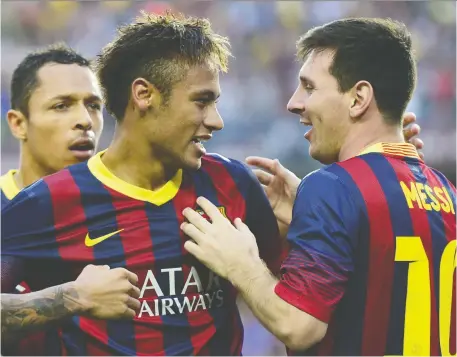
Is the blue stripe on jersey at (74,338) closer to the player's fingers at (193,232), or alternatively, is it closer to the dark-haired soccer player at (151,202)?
the dark-haired soccer player at (151,202)

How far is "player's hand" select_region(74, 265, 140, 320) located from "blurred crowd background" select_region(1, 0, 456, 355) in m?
5.99

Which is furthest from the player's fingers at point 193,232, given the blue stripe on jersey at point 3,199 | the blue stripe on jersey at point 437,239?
the blue stripe on jersey at point 3,199

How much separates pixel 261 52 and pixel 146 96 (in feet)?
25.1

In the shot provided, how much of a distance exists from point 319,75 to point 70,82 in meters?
1.42

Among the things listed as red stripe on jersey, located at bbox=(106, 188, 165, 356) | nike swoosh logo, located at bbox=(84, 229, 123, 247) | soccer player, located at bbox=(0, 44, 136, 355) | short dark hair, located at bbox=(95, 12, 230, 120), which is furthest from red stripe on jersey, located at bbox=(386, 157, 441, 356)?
soccer player, located at bbox=(0, 44, 136, 355)

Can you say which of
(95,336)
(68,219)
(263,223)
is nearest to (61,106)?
(68,219)

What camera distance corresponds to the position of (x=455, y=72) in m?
10.6

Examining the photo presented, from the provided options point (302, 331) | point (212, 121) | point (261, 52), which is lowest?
point (302, 331)

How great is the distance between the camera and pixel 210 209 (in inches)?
112

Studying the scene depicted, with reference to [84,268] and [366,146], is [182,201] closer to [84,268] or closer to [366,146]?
[84,268]

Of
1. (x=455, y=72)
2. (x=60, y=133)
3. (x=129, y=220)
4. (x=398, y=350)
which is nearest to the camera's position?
(x=398, y=350)

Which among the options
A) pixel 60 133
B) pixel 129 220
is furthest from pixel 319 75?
pixel 60 133

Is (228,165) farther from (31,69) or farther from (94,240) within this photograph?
(31,69)

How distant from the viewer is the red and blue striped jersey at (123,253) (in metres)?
2.78
